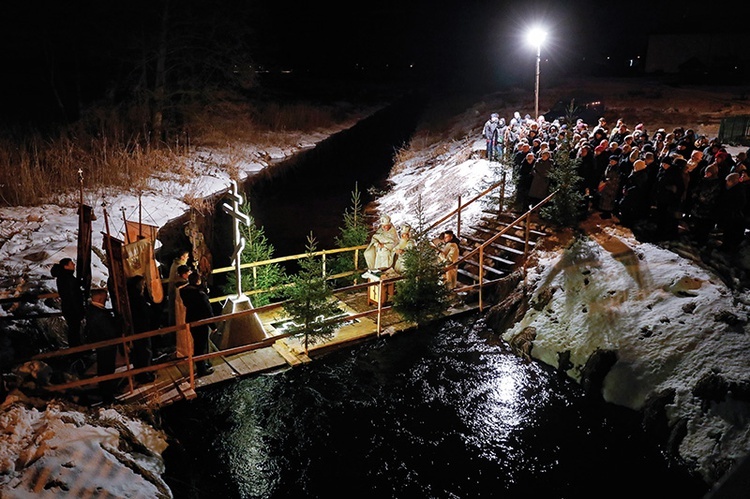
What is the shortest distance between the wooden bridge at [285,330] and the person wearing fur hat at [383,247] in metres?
0.57

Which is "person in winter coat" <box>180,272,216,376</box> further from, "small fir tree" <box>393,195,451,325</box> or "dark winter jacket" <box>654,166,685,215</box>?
"dark winter jacket" <box>654,166,685,215</box>

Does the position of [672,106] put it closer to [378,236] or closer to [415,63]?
[378,236]

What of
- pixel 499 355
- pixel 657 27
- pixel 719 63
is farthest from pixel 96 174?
pixel 657 27

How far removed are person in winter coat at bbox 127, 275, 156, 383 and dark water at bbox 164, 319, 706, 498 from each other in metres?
0.86

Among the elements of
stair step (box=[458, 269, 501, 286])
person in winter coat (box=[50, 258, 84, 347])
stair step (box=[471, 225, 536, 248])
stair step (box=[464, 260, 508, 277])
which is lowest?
stair step (box=[458, 269, 501, 286])

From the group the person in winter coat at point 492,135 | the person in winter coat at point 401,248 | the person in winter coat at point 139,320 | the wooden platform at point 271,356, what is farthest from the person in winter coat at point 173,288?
the person in winter coat at point 492,135

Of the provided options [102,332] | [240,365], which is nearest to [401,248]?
[240,365]

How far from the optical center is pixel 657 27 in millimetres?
60469

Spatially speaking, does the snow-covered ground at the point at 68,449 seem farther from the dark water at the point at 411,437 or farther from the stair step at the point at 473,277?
the stair step at the point at 473,277

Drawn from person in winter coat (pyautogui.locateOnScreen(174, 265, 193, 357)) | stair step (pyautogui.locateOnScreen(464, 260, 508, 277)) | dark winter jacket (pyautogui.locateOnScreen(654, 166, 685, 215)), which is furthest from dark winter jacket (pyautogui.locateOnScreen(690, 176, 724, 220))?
person in winter coat (pyautogui.locateOnScreen(174, 265, 193, 357))

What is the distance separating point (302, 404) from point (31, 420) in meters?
3.67

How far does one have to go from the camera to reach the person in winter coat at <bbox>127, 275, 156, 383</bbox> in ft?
27.4

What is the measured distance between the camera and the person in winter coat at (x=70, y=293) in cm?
811

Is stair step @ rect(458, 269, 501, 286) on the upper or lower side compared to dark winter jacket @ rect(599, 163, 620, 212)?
lower
